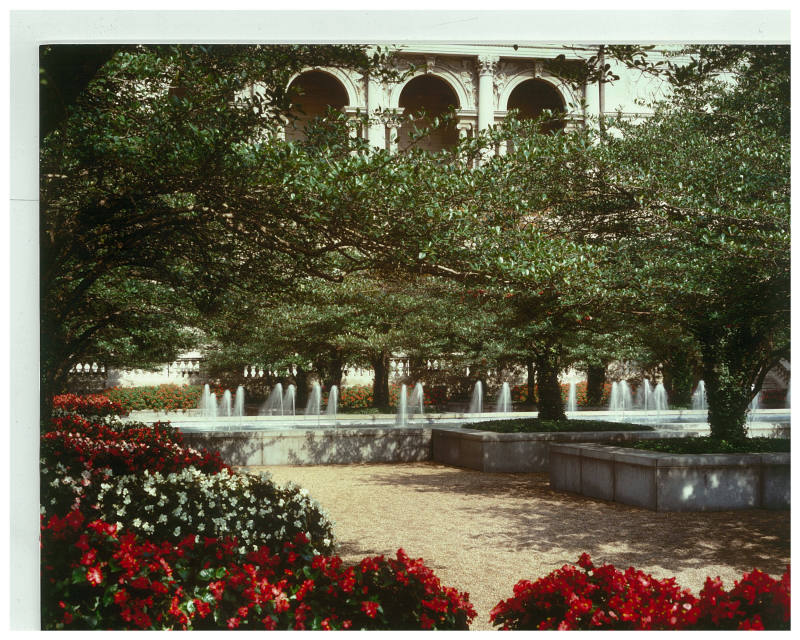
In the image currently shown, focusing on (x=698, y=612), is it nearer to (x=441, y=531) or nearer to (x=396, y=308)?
(x=441, y=531)

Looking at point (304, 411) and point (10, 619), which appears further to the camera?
point (304, 411)

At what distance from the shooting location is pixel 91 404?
16.5m

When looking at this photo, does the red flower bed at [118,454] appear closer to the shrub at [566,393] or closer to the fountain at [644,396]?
the shrub at [566,393]

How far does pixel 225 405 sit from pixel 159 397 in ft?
5.39

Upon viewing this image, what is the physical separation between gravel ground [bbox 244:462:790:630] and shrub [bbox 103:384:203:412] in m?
7.19

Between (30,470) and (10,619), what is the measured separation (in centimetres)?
92

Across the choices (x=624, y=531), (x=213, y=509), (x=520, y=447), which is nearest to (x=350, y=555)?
(x=213, y=509)

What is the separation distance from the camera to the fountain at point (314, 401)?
70.3 feet

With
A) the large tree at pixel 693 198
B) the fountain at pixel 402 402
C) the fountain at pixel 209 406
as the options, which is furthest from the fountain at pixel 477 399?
the large tree at pixel 693 198

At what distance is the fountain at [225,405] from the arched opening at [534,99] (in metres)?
12.8

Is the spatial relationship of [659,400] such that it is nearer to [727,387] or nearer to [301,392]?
[301,392]

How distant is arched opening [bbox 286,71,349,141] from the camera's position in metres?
6.66

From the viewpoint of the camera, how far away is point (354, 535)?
8484mm
